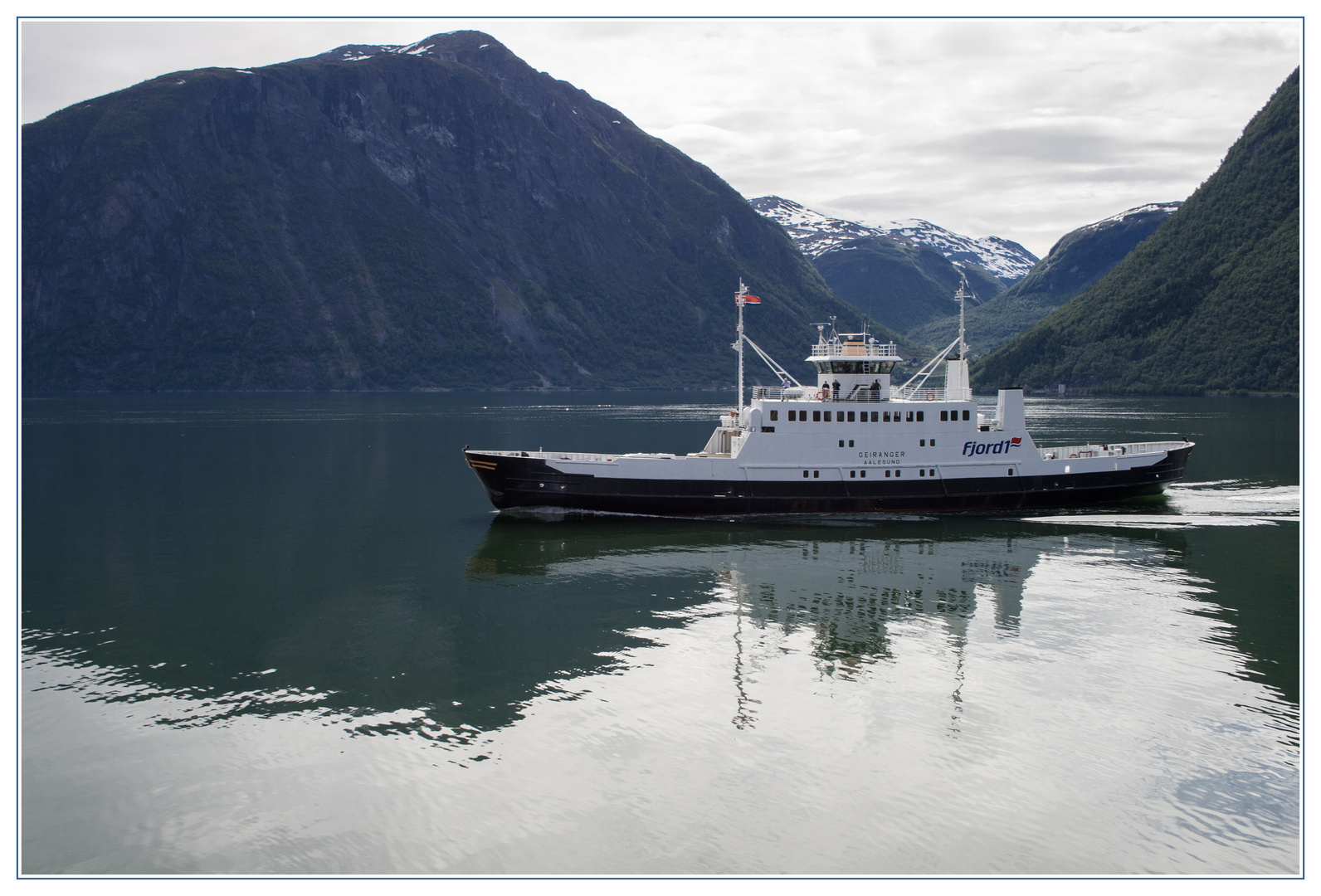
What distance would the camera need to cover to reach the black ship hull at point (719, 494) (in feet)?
143

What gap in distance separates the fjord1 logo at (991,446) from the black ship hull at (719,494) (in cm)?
147

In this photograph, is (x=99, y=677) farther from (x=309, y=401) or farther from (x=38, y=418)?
(x=309, y=401)

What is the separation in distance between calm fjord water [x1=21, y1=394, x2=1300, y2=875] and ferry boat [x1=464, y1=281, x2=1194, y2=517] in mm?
1394

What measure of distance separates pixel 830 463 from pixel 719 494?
5819 mm

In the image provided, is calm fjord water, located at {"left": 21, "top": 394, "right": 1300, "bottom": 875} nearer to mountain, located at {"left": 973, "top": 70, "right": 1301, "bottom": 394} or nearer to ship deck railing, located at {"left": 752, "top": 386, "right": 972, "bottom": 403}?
ship deck railing, located at {"left": 752, "top": 386, "right": 972, "bottom": 403}

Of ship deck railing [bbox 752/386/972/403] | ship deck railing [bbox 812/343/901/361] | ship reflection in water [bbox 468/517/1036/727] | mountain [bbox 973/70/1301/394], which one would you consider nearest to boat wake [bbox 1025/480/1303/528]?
ship reflection in water [bbox 468/517/1036/727]

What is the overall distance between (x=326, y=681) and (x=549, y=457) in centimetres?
2207

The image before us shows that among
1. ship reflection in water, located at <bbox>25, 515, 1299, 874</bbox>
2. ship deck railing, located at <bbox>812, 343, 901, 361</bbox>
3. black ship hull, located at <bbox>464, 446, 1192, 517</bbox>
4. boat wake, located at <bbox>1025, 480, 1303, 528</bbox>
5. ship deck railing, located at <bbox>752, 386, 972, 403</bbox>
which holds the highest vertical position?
ship deck railing, located at <bbox>812, 343, 901, 361</bbox>

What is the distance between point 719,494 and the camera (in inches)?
1729

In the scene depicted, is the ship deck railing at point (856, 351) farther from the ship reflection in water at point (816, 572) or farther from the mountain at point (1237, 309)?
the mountain at point (1237, 309)

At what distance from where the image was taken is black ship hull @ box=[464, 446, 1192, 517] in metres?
43.7

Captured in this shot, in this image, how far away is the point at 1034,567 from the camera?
3525 centimetres

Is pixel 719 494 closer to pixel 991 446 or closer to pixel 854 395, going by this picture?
pixel 854 395
